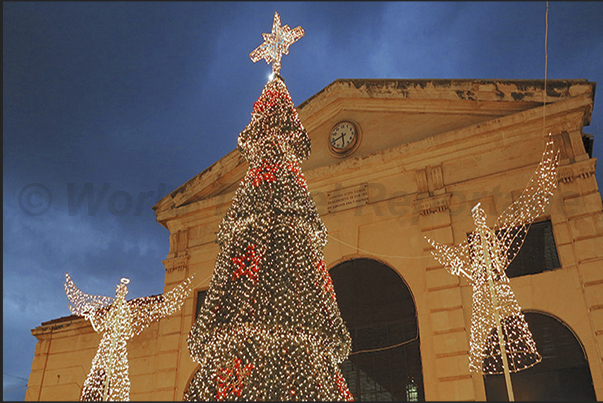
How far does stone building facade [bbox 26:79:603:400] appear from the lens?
12078 mm

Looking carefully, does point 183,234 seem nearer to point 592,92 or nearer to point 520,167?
point 520,167

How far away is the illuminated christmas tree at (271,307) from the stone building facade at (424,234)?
4031 mm

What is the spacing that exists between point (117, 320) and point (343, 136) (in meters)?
9.03

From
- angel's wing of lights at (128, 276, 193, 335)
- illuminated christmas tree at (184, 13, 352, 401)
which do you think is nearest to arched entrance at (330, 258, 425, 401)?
illuminated christmas tree at (184, 13, 352, 401)

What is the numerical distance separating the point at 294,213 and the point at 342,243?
5.02 meters

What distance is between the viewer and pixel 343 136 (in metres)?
16.9

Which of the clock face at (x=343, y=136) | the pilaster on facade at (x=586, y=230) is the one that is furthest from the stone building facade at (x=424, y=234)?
the clock face at (x=343, y=136)

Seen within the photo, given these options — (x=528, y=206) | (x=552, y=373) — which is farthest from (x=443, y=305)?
(x=528, y=206)

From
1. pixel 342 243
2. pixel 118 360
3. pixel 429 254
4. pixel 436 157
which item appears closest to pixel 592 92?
pixel 436 157

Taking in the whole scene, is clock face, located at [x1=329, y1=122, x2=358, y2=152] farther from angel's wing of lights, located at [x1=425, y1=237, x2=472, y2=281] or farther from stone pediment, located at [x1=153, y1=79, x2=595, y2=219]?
angel's wing of lights, located at [x1=425, y1=237, x2=472, y2=281]

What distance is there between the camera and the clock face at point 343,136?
16.6 m

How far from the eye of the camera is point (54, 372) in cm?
1886

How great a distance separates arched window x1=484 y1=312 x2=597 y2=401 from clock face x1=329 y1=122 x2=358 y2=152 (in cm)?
761

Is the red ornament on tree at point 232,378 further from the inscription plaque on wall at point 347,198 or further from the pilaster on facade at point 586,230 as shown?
the pilaster on facade at point 586,230
